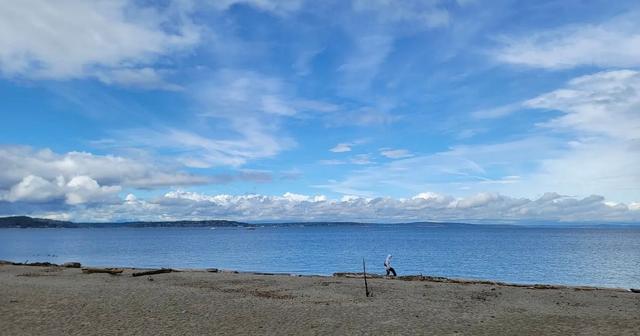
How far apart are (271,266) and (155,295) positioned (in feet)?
115

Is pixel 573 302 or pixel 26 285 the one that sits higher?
pixel 26 285

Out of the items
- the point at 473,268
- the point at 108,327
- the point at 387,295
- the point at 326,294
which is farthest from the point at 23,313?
the point at 473,268

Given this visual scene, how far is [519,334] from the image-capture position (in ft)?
44.2

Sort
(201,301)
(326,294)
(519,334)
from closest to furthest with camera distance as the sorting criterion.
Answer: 1. (519,334)
2. (201,301)
3. (326,294)

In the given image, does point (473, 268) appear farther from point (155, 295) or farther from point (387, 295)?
point (155, 295)

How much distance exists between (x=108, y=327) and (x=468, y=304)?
13060 millimetres

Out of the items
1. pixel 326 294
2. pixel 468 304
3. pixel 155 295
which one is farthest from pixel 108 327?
pixel 468 304

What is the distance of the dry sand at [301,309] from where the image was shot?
45.7ft

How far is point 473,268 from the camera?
5272 cm

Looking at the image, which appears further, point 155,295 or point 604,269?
point 604,269

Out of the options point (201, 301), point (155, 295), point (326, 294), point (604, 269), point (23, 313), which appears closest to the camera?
point (23, 313)

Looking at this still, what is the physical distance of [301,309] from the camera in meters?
17.5

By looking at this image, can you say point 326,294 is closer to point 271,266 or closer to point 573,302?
point 573,302

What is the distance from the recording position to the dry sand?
1393 centimetres
